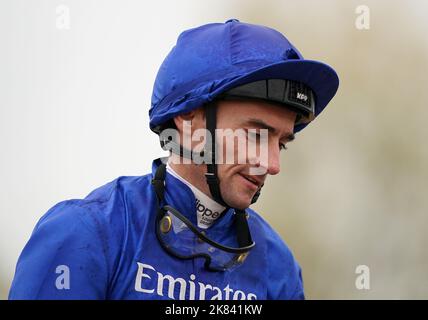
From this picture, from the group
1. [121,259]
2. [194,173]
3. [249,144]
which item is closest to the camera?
[121,259]

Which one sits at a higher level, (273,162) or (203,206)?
(273,162)

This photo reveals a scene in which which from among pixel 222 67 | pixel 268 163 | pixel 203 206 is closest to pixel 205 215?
pixel 203 206

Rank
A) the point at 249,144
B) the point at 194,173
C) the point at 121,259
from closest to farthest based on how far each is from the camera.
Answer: the point at 121,259 < the point at 249,144 < the point at 194,173

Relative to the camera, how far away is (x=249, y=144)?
2.28 meters

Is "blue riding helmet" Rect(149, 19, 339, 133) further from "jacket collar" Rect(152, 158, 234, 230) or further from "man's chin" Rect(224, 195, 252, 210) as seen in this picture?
"man's chin" Rect(224, 195, 252, 210)

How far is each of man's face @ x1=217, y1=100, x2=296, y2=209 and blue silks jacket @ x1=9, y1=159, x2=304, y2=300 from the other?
0.50ft

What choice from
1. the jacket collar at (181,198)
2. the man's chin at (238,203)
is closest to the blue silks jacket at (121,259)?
the jacket collar at (181,198)

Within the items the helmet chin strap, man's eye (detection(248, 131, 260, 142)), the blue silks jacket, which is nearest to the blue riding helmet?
the helmet chin strap

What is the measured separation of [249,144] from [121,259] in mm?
561

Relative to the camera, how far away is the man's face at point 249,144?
7.47ft

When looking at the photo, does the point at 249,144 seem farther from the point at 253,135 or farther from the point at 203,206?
the point at 203,206

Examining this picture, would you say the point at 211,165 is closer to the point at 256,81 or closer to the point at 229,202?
the point at 229,202
